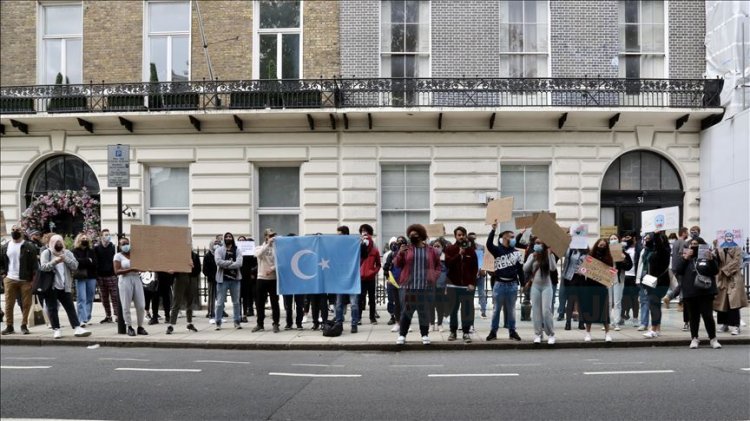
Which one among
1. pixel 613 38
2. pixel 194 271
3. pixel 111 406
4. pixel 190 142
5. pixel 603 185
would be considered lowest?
pixel 111 406

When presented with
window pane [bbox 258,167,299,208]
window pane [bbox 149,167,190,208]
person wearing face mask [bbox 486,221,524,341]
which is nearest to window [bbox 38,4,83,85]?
window pane [bbox 149,167,190,208]

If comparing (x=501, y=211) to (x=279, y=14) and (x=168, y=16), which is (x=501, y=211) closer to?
(x=279, y=14)

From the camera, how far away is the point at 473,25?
71.2 feet

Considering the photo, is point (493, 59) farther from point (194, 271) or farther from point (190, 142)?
point (194, 271)

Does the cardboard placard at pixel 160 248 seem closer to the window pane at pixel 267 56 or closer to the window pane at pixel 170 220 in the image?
the window pane at pixel 170 220

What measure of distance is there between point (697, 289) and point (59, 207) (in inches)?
732

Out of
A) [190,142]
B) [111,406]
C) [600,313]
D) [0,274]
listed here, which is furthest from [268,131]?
[111,406]

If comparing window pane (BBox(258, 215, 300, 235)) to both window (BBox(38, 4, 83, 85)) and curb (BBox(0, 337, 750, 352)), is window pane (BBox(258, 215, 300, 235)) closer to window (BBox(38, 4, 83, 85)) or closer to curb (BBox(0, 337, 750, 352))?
window (BBox(38, 4, 83, 85))

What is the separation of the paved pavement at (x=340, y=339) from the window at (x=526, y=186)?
713cm

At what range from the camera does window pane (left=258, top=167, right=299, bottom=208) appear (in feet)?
72.5

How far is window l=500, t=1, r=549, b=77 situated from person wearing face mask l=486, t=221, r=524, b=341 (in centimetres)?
1049

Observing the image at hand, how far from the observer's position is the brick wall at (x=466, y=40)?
70.9ft

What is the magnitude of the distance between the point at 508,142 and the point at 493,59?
2612 millimetres

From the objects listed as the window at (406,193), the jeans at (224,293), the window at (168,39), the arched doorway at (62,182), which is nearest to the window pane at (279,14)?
the window at (168,39)
